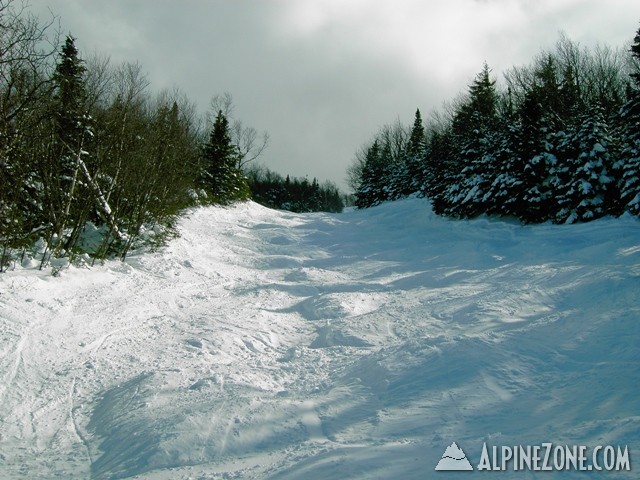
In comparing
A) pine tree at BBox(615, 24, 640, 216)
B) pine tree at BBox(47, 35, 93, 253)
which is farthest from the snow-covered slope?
pine tree at BBox(615, 24, 640, 216)

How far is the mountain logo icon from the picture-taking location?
3.30 metres

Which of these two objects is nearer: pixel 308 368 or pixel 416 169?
pixel 308 368

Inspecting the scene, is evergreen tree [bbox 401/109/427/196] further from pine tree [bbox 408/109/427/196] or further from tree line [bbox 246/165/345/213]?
tree line [bbox 246/165/345/213]

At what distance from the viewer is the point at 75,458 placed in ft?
12.5

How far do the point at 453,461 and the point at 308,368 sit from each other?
2.73 metres

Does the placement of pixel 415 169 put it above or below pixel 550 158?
above

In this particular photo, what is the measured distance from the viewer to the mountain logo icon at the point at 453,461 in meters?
3.30

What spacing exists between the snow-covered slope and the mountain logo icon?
0.07 metres

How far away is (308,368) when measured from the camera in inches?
228

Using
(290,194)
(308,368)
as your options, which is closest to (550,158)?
(308,368)

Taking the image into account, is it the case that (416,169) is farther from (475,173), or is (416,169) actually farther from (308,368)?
(308,368)

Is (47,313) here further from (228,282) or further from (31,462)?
(228,282)

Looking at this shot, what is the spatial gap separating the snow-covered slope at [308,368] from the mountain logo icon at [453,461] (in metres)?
0.07

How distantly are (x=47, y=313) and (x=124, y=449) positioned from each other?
3.87 metres
